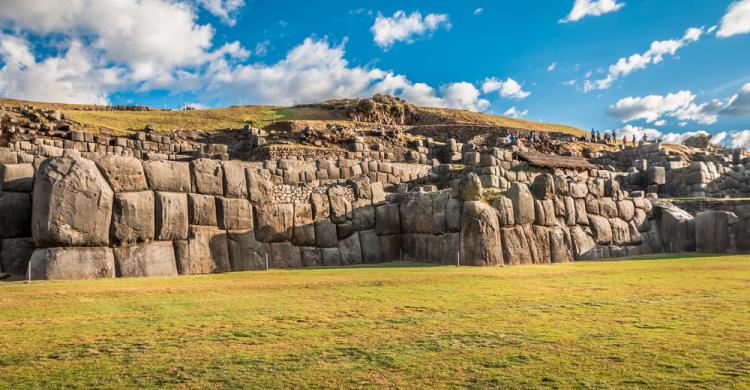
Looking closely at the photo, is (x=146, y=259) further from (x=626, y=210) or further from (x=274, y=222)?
(x=626, y=210)

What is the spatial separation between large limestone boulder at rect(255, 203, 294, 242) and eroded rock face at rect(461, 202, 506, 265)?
668cm

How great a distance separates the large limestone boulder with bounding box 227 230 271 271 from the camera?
1856cm

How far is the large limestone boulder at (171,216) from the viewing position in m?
16.9

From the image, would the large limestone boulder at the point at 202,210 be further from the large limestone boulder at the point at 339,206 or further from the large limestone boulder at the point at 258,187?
the large limestone boulder at the point at 339,206

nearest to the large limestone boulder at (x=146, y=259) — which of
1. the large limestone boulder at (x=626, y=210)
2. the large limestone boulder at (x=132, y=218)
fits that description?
the large limestone boulder at (x=132, y=218)

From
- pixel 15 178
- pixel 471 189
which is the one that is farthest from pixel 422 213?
pixel 15 178

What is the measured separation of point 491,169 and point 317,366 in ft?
90.3

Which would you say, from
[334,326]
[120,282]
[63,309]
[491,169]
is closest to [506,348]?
[334,326]

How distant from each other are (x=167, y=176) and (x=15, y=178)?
14.5 ft

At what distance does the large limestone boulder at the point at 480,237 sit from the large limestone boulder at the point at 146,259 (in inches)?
400

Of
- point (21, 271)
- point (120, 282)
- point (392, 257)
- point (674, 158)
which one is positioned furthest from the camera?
point (674, 158)

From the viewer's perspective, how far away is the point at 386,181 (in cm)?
3594

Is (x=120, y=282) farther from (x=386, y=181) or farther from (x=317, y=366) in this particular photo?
(x=386, y=181)

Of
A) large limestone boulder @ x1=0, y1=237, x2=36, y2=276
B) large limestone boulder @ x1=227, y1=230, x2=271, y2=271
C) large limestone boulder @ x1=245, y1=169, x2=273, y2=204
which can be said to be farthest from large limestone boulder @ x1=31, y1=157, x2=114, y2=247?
large limestone boulder @ x1=245, y1=169, x2=273, y2=204
